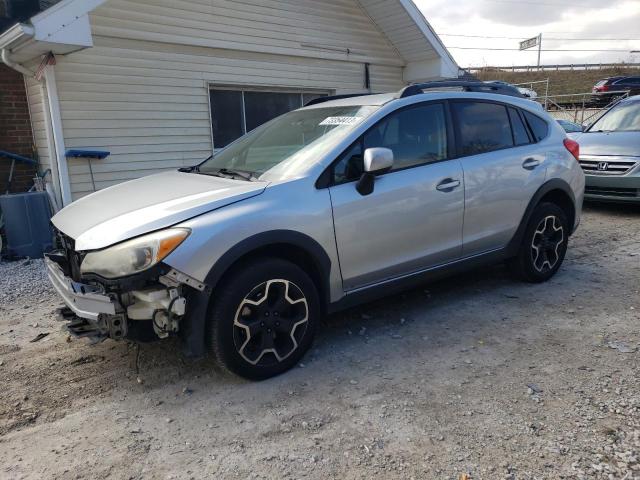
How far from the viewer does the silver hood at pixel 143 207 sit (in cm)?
297

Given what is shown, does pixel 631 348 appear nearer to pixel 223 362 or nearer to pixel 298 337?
pixel 298 337

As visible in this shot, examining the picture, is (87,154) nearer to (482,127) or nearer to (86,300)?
(86,300)

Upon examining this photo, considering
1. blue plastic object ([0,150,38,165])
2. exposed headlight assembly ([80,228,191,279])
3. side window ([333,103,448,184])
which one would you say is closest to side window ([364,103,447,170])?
side window ([333,103,448,184])

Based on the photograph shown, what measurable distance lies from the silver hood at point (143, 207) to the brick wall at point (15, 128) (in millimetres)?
4388

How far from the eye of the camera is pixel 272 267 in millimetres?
3180

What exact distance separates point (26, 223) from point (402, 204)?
519cm

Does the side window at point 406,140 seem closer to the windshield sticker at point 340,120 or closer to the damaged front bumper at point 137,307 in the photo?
the windshield sticker at point 340,120

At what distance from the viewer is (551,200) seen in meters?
4.98

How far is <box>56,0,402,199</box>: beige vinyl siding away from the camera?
691 centimetres

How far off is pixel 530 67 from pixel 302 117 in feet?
161

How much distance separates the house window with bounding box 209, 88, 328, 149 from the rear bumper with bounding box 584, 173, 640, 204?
193 inches

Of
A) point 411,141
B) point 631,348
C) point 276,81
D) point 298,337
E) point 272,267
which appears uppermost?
point 276,81

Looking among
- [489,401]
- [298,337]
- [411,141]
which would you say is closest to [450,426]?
[489,401]

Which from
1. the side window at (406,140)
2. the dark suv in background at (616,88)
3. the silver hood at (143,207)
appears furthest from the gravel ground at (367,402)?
the dark suv in background at (616,88)
